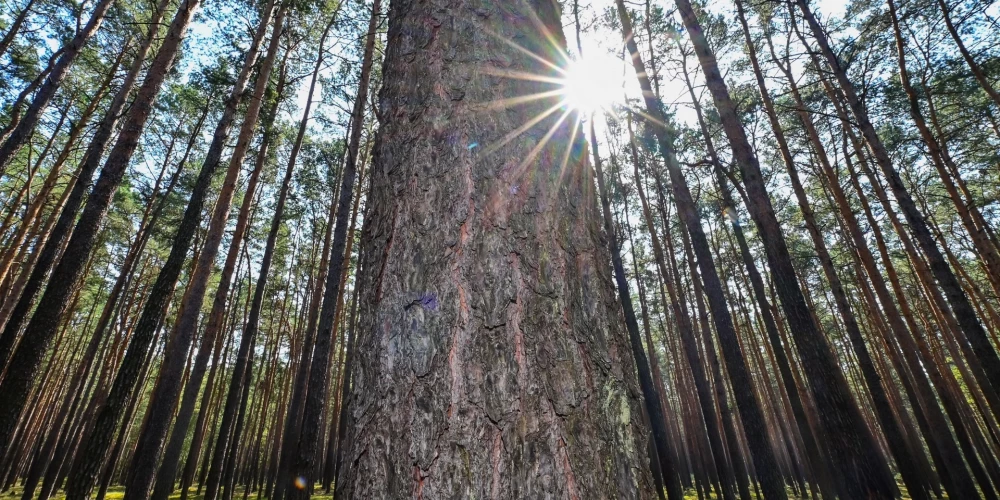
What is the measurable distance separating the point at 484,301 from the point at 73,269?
803cm

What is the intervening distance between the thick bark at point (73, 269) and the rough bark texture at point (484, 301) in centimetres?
723

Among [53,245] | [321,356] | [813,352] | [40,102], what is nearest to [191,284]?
[53,245]

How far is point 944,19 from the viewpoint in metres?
9.70

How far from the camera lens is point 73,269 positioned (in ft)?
19.4

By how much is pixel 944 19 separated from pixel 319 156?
1869 cm

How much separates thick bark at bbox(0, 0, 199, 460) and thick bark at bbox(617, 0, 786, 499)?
8521mm

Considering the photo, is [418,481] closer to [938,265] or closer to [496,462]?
[496,462]

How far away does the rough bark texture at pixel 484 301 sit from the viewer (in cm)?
68

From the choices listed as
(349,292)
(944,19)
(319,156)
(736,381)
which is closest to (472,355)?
(736,381)

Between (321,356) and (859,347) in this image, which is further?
(859,347)

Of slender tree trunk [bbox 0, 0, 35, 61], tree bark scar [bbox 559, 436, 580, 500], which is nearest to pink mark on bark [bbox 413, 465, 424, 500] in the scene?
tree bark scar [bbox 559, 436, 580, 500]

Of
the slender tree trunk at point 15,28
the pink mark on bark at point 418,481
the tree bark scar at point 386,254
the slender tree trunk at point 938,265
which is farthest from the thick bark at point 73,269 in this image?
the slender tree trunk at point 938,265

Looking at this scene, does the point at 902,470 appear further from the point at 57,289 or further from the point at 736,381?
the point at 57,289

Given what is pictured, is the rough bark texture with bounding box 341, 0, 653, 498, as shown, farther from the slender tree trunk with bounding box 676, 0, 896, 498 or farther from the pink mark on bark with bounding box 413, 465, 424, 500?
the slender tree trunk with bounding box 676, 0, 896, 498
